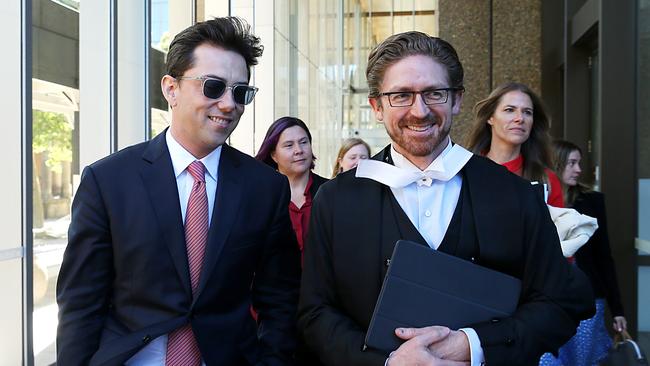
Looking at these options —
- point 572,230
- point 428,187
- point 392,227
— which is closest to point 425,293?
point 392,227

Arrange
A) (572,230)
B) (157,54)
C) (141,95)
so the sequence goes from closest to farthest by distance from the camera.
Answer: (572,230) → (141,95) → (157,54)

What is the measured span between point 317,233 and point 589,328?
2377mm

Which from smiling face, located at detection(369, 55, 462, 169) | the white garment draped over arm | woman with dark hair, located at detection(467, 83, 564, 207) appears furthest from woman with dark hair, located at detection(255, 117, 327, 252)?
smiling face, located at detection(369, 55, 462, 169)

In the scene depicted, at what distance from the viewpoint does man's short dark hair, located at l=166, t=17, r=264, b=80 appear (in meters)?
2.22

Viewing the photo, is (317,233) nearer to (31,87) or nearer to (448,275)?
(448,275)

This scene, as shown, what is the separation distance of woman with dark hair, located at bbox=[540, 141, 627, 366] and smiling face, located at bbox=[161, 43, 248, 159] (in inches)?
85.1

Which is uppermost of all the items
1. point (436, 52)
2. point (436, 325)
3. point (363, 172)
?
point (436, 52)

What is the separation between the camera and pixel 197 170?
2240 millimetres

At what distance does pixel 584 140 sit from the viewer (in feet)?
24.4

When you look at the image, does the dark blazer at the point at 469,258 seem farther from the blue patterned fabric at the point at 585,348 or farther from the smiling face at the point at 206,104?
the blue patterned fabric at the point at 585,348

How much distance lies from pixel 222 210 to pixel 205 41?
56 centimetres

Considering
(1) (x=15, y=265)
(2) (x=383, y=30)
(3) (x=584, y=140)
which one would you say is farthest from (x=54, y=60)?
(2) (x=383, y=30)

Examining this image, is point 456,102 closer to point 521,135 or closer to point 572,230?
point 572,230

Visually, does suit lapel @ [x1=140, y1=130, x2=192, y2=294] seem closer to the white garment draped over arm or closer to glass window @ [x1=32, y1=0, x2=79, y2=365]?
the white garment draped over arm
